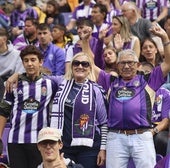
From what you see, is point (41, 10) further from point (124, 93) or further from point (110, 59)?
point (124, 93)

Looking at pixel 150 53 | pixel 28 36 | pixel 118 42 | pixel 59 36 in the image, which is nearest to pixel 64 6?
pixel 28 36

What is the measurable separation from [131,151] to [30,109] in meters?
1.25

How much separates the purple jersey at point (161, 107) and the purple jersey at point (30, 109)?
1433 millimetres

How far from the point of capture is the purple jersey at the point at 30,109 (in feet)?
27.1

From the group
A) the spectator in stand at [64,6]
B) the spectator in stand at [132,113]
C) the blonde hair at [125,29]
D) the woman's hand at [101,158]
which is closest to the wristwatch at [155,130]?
the spectator in stand at [132,113]

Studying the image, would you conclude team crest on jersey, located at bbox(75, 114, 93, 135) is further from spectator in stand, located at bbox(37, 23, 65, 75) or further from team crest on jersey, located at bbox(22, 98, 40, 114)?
spectator in stand, located at bbox(37, 23, 65, 75)

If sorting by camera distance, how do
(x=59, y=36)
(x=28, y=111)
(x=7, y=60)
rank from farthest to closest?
(x=59, y=36), (x=7, y=60), (x=28, y=111)

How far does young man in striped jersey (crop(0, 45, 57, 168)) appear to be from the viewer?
821 cm

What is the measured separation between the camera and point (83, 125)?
802 cm

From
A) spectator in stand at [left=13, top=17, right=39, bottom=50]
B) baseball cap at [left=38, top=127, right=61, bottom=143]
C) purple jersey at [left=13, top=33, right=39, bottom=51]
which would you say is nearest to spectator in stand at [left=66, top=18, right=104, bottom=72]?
purple jersey at [left=13, top=33, right=39, bottom=51]

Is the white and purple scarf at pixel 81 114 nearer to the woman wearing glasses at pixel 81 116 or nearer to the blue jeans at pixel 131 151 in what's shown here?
the woman wearing glasses at pixel 81 116

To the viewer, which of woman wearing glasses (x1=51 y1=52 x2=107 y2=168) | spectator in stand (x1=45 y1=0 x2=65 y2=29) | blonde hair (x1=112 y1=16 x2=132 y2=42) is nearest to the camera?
woman wearing glasses (x1=51 y1=52 x2=107 y2=168)

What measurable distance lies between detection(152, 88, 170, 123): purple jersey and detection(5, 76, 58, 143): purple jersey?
1433mm

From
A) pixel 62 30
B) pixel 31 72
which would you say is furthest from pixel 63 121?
pixel 62 30
